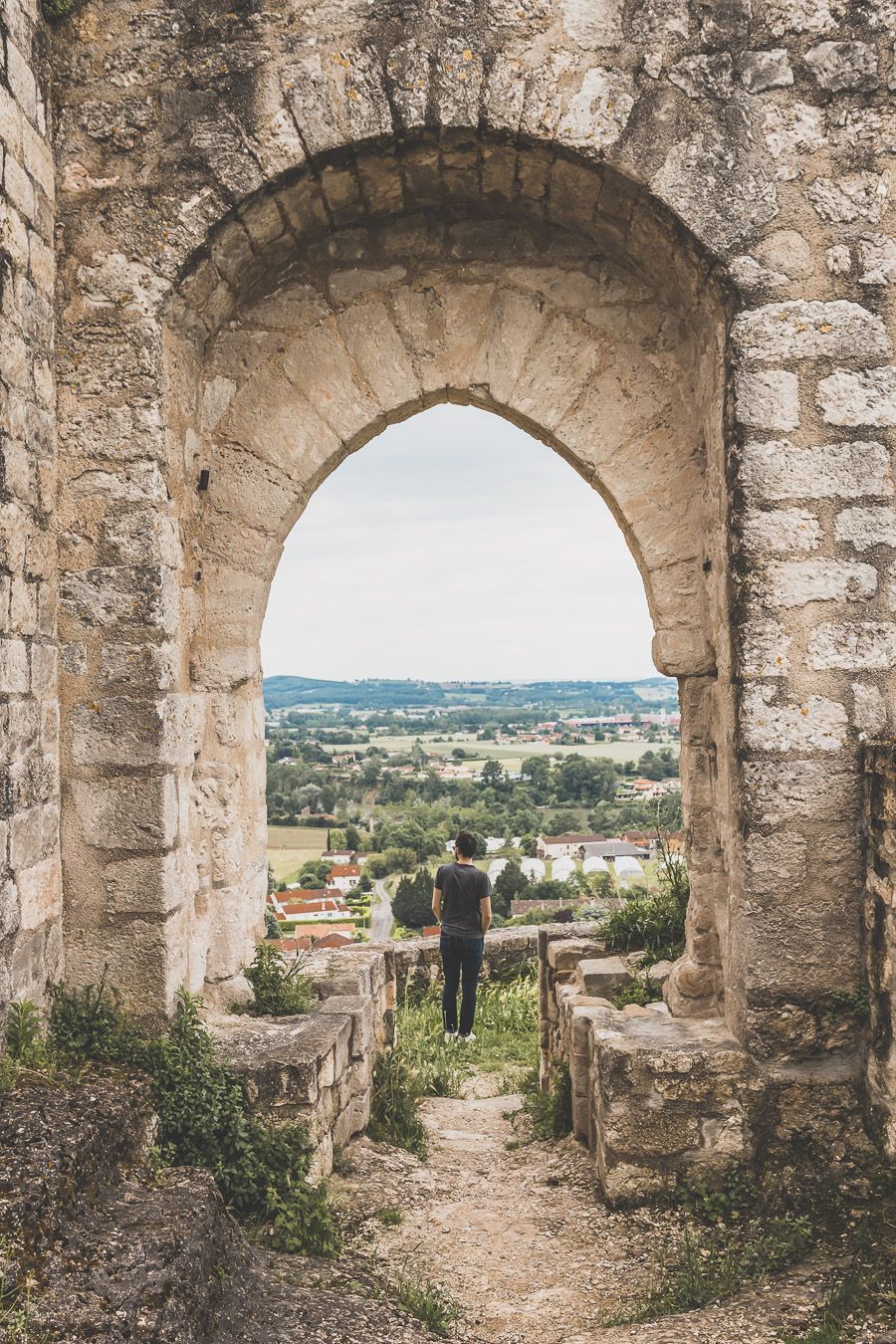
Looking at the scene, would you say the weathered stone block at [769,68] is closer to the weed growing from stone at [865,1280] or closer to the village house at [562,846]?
the weed growing from stone at [865,1280]

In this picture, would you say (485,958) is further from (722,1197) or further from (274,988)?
(722,1197)

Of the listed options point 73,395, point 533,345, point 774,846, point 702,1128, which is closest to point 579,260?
point 533,345

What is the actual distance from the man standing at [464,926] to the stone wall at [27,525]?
2.94 meters

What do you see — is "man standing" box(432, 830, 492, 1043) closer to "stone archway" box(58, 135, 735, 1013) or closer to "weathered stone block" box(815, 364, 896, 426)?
"stone archway" box(58, 135, 735, 1013)

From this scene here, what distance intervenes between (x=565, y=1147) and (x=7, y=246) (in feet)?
12.0

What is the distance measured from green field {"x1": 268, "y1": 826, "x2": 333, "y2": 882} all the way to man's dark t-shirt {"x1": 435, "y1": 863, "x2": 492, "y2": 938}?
5.07 m

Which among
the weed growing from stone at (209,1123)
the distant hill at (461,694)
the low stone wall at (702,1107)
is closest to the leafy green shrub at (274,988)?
the weed growing from stone at (209,1123)

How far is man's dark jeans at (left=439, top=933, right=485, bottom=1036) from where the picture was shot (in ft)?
19.1

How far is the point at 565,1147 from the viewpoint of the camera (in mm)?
3881

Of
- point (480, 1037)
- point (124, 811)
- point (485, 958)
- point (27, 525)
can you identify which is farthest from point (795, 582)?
point (485, 958)

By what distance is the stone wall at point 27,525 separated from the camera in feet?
9.66

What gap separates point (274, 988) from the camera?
3.77 meters

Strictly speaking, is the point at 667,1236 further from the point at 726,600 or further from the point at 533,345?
the point at 533,345

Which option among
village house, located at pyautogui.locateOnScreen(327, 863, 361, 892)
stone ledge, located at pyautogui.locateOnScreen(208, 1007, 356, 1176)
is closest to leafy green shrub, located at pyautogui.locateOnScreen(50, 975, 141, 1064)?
stone ledge, located at pyautogui.locateOnScreen(208, 1007, 356, 1176)
